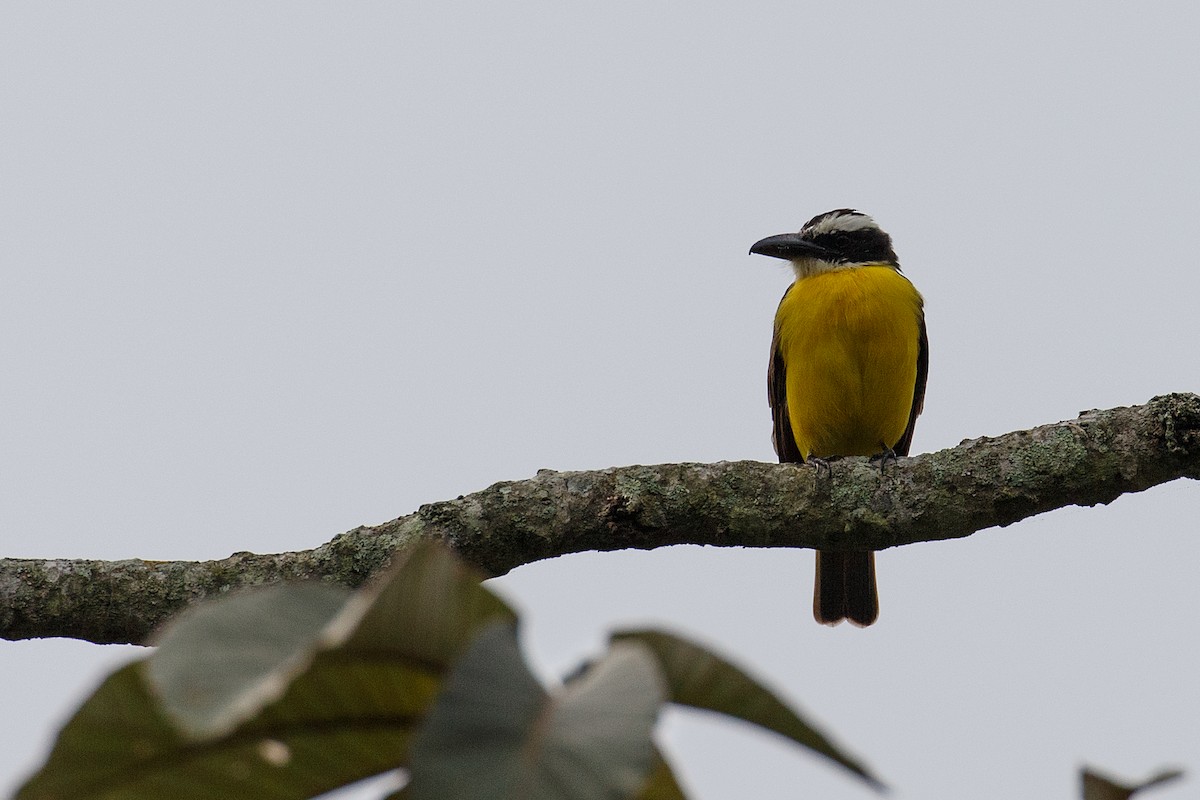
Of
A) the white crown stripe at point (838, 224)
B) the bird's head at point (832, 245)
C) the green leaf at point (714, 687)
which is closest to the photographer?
the green leaf at point (714, 687)

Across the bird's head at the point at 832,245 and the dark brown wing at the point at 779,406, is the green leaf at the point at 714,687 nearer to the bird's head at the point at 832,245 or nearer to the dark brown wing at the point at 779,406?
the dark brown wing at the point at 779,406

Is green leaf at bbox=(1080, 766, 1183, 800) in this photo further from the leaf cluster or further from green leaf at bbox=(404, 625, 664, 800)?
green leaf at bbox=(404, 625, 664, 800)

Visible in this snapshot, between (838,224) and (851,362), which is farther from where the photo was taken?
(838,224)

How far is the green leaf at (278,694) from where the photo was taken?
26.2 inches

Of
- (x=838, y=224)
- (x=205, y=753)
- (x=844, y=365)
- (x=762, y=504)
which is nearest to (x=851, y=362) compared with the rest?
(x=844, y=365)

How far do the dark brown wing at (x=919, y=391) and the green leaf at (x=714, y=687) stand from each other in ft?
20.5

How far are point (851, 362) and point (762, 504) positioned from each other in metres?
2.86

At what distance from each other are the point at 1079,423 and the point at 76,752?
3.50 m

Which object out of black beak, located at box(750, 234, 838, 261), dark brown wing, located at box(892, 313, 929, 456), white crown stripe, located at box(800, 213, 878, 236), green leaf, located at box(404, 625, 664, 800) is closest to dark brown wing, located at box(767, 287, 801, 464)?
black beak, located at box(750, 234, 838, 261)

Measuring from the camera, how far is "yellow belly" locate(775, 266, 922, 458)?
6.43 metres

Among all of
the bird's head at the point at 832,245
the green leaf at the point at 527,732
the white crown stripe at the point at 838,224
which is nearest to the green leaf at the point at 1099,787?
the green leaf at the point at 527,732

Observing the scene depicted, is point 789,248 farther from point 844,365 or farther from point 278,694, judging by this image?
point 278,694

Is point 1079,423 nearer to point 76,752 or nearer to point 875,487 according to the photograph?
point 875,487

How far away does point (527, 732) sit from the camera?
692mm
